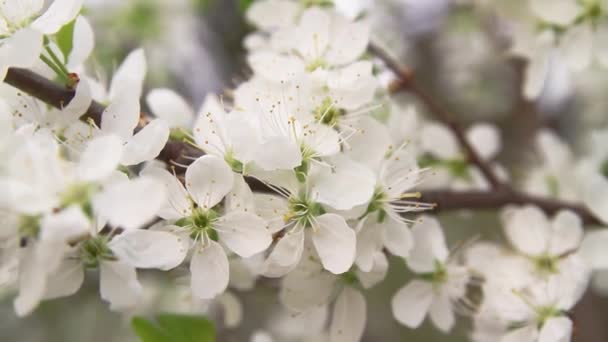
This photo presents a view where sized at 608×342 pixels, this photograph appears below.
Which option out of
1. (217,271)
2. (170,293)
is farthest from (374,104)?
(170,293)

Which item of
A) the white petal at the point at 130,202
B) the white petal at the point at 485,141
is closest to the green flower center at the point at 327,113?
the white petal at the point at 130,202

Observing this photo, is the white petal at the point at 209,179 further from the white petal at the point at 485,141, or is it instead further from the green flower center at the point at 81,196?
the white petal at the point at 485,141

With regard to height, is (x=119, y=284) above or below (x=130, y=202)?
below

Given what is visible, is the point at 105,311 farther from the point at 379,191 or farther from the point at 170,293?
the point at 379,191

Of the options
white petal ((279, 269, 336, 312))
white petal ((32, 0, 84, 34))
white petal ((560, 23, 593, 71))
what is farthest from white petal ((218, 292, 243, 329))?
white petal ((560, 23, 593, 71))

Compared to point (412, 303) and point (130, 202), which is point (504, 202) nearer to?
point (412, 303)

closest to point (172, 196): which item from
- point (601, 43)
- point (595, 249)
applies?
point (595, 249)
